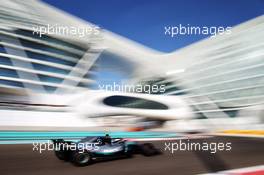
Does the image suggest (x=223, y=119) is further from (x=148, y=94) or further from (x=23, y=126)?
(x=23, y=126)

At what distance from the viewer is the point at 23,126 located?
6.70m

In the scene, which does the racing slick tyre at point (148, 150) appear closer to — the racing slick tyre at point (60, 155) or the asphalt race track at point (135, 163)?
the asphalt race track at point (135, 163)

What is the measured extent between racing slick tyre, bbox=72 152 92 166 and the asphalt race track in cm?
11

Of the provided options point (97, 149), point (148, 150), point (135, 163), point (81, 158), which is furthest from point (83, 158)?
point (148, 150)

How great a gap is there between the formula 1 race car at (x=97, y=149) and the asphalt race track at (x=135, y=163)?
0.13 m

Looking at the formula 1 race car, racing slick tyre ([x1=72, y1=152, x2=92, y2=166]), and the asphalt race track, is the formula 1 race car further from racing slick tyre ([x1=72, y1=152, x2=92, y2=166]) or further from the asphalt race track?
the asphalt race track

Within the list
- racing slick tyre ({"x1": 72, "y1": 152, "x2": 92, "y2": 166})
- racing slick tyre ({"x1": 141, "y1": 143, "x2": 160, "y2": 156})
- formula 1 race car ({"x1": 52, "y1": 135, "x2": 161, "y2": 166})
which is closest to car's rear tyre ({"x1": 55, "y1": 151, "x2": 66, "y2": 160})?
formula 1 race car ({"x1": 52, "y1": 135, "x2": 161, "y2": 166})

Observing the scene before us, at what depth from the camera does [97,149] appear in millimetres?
5934

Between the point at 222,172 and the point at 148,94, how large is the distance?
7.47ft

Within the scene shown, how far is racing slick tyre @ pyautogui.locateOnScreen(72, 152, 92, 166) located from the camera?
5.55 m

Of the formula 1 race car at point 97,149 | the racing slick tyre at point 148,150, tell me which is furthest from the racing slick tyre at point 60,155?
the racing slick tyre at point 148,150

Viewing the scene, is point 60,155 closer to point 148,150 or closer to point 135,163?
point 135,163

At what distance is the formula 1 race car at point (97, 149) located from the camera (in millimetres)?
5547

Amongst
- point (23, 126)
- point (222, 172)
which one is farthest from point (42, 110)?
point (222, 172)
